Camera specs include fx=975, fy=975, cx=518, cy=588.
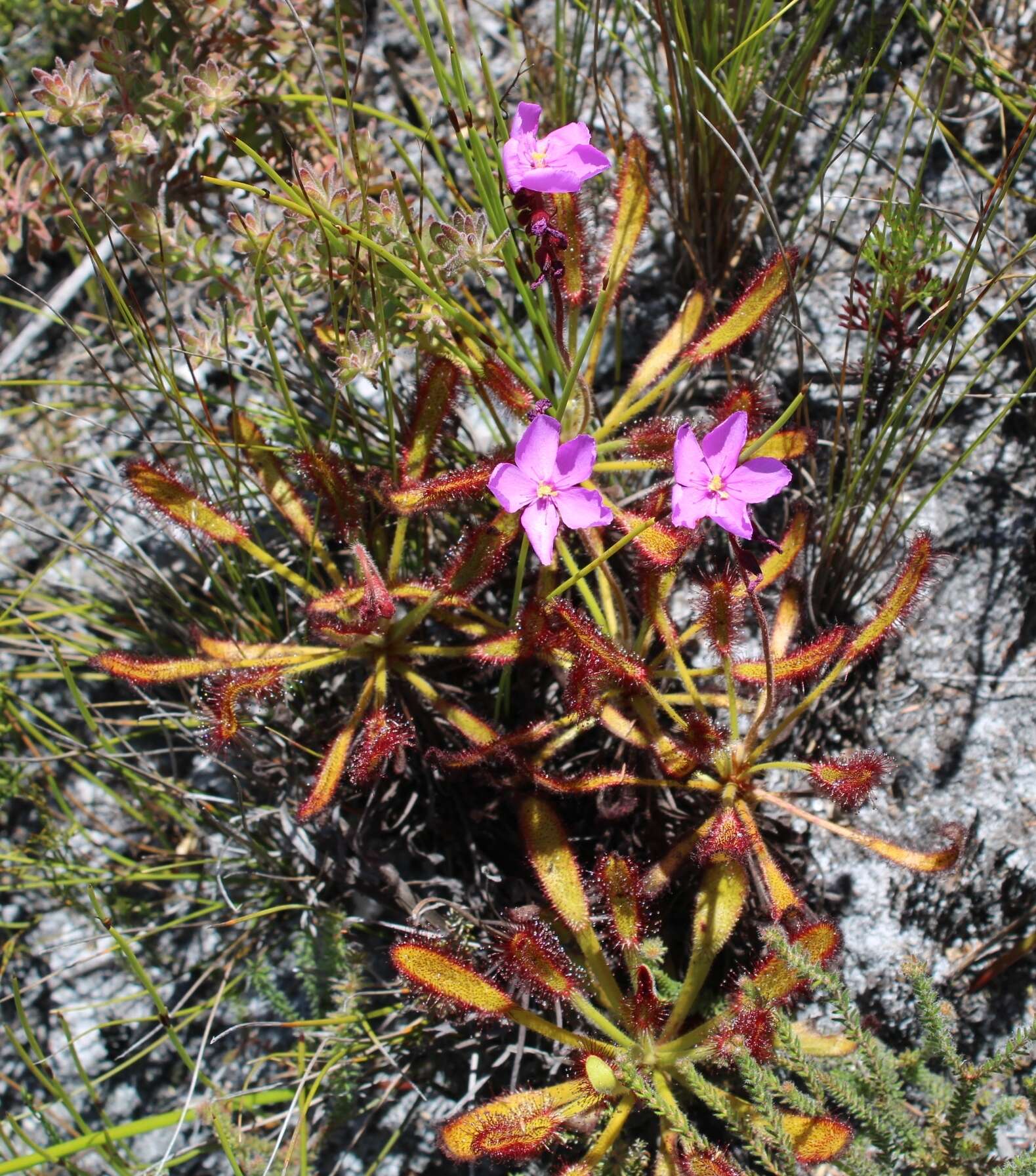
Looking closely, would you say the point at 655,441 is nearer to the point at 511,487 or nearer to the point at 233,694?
the point at 511,487

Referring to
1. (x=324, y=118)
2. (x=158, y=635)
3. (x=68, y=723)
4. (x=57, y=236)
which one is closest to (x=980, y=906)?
(x=158, y=635)

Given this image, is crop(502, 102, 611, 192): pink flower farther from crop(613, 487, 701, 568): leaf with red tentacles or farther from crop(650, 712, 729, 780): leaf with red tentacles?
crop(650, 712, 729, 780): leaf with red tentacles

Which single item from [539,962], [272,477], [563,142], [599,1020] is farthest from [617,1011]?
[563,142]

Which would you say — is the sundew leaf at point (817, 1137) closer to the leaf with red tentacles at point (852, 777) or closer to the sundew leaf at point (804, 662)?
the leaf with red tentacles at point (852, 777)

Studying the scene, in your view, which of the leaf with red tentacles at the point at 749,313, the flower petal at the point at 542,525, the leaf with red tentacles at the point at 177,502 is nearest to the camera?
the flower petal at the point at 542,525

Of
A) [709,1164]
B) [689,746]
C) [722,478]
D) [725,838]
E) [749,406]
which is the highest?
[749,406]

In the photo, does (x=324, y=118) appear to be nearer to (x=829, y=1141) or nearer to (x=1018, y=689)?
(x=1018, y=689)

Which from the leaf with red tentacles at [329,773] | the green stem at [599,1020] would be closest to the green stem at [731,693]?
the green stem at [599,1020]

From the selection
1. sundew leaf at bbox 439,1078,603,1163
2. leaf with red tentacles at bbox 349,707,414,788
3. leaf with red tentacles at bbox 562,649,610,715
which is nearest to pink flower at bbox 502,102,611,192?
leaf with red tentacles at bbox 562,649,610,715
